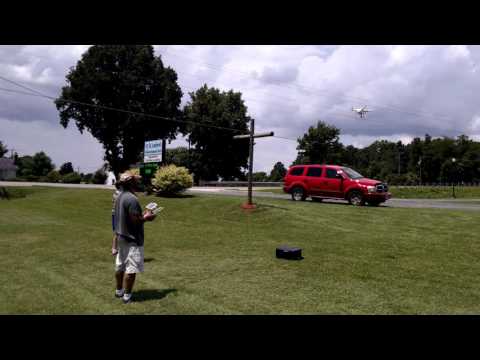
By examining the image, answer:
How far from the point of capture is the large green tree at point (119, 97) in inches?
1822

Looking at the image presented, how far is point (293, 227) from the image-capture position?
533 inches

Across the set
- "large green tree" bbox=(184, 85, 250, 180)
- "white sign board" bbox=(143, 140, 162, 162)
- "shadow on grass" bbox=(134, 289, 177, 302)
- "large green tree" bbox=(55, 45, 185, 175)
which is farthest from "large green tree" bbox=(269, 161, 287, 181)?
"shadow on grass" bbox=(134, 289, 177, 302)

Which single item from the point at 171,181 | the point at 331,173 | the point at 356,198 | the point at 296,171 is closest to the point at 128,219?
the point at 356,198

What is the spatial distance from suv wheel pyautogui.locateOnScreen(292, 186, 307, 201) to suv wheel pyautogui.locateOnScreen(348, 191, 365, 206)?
258 centimetres

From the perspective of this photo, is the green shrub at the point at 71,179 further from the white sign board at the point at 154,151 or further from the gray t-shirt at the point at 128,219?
the gray t-shirt at the point at 128,219

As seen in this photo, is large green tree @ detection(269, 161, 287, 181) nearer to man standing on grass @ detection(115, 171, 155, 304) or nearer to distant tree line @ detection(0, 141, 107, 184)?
distant tree line @ detection(0, 141, 107, 184)

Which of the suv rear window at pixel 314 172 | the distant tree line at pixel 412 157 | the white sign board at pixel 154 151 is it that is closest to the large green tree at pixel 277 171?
the distant tree line at pixel 412 157

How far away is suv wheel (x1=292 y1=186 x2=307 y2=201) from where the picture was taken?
67.6 feet

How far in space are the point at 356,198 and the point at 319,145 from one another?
1463 inches

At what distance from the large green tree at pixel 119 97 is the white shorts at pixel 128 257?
135ft
